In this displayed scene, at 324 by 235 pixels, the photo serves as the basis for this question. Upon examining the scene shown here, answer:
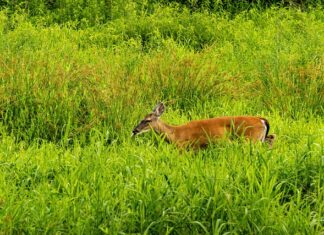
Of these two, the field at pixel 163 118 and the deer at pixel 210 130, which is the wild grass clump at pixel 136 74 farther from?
the deer at pixel 210 130

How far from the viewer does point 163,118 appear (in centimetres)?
764

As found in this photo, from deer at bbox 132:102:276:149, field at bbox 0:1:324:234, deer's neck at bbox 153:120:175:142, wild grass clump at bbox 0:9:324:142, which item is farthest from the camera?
wild grass clump at bbox 0:9:324:142

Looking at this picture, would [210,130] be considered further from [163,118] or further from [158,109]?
[163,118]

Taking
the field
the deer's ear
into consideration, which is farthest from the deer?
the field

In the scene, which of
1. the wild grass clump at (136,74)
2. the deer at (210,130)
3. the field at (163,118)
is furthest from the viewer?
the wild grass clump at (136,74)

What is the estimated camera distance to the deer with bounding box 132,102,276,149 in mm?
6314

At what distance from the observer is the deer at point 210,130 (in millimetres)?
6314

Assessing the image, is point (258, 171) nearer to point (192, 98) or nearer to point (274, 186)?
point (274, 186)

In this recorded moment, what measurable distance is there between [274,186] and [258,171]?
17 centimetres

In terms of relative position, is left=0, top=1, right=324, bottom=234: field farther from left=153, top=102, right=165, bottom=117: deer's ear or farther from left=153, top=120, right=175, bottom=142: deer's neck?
left=153, top=102, right=165, bottom=117: deer's ear

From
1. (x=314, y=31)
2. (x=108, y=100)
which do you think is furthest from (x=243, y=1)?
(x=108, y=100)

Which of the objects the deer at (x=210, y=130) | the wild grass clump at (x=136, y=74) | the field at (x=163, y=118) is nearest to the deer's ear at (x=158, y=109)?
the deer at (x=210, y=130)

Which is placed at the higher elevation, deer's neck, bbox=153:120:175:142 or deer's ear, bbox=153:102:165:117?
deer's ear, bbox=153:102:165:117

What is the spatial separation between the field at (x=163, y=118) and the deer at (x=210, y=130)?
0.37ft
